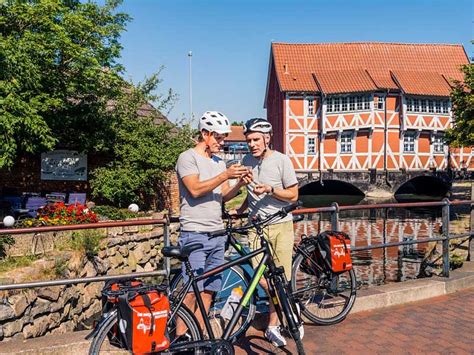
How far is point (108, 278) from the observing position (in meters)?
3.52

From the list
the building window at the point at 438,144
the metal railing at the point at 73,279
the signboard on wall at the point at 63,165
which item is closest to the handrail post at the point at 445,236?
the metal railing at the point at 73,279

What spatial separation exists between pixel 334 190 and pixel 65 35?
114 ft

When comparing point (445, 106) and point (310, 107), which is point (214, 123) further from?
point (445, 106)

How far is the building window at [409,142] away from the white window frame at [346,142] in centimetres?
455

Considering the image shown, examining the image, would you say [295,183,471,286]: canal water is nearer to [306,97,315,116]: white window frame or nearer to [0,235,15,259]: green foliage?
[0,235,15,259]: green foliage

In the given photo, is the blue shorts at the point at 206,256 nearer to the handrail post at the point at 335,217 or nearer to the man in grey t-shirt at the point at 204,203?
the man in grey t-shirt at the point at 204,203

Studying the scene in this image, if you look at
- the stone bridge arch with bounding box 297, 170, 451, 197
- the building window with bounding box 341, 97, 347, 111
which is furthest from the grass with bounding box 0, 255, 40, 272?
the building window with bounding box 341, 97, 347, 111

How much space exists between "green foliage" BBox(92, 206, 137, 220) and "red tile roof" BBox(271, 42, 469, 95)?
1028 inches

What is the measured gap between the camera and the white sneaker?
3865 mm

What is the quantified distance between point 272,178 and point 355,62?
136 ft

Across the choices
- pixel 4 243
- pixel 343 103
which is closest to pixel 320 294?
pixel 4 243

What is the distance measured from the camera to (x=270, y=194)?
3.79 meters

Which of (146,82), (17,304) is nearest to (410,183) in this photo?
(146,82)

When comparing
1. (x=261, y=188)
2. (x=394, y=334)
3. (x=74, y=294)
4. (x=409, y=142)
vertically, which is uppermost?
(x=409, y=142)
